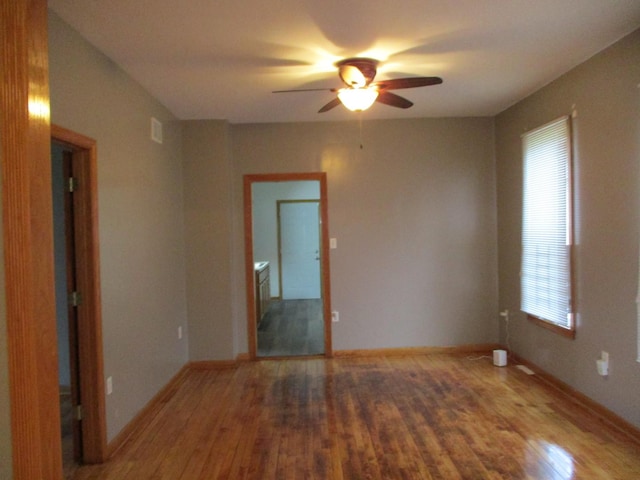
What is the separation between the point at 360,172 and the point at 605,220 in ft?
8.26

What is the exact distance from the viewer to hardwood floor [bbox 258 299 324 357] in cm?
545

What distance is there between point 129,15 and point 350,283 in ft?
11.3

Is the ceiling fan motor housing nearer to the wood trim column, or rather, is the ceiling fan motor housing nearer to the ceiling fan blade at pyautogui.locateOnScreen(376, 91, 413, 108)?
the ceiling fan blade at pyautogui.locateOnScreen(376, 91, 413, 108)

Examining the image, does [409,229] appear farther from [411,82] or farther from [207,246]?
[411,82]

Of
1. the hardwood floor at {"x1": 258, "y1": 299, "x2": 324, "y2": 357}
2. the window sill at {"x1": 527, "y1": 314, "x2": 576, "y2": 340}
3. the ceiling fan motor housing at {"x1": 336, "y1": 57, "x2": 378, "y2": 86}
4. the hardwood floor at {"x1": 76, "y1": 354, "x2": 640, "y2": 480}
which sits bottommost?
the hardwood floor at {"x1": 76, "y1": 354, "x2": 640, "y2": 480}

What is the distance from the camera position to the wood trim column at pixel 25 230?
4.60 ft

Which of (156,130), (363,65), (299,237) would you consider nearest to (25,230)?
(363,65)

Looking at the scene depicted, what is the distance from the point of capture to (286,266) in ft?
29.8

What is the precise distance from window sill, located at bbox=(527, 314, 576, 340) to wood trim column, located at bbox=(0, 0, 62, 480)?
3593 mm

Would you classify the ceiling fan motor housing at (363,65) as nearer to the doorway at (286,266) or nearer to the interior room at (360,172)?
the interior room at (360,172)

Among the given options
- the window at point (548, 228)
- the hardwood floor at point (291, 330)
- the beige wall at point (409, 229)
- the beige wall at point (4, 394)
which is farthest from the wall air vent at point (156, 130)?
the window at point (548, 228)

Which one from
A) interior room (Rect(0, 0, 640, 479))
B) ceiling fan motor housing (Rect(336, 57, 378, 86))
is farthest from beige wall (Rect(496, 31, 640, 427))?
ceiling fan motor housing (Rect(336, 57, 378, 86))

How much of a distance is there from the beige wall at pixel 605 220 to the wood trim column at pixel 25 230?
3.24 metres

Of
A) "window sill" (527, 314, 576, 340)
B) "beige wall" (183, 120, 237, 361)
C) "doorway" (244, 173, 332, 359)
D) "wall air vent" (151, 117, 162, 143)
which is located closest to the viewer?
"window sill" (527, 314, 576, 340)
